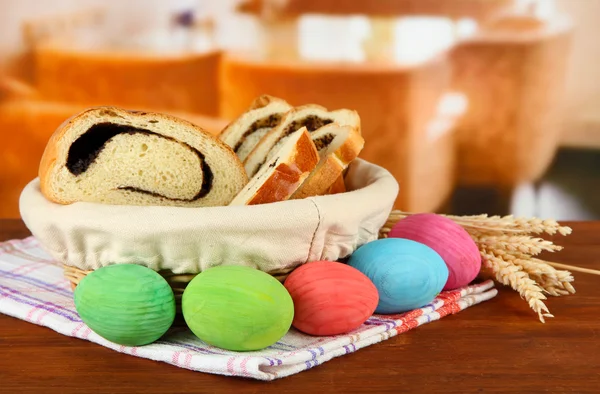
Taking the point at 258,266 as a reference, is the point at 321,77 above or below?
below

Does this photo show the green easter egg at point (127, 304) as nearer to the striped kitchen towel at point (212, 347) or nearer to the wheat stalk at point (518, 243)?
the striped kitchen towel at point (212, 347)

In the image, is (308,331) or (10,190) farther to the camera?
(10,190)

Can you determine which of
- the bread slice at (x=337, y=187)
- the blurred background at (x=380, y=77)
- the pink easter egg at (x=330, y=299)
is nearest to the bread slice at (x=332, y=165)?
the bread slice at (x=337, y=187)

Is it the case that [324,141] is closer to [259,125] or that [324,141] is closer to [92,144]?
[259,125]

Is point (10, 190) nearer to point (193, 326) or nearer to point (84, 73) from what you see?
point (84, 73)

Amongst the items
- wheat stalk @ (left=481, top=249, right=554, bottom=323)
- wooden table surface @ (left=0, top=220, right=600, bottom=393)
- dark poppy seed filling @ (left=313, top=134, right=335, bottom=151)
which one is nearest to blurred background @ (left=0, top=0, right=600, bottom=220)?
→ dark poppy seed filling @ (left=313, top=134, right=335, bottom=151)

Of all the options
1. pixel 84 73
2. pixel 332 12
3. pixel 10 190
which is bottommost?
pixel 10 190

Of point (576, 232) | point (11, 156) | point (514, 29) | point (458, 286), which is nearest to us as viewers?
point (458, 286)

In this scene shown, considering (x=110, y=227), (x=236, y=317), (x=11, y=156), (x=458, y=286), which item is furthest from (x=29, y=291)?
(x=11, y=156)
